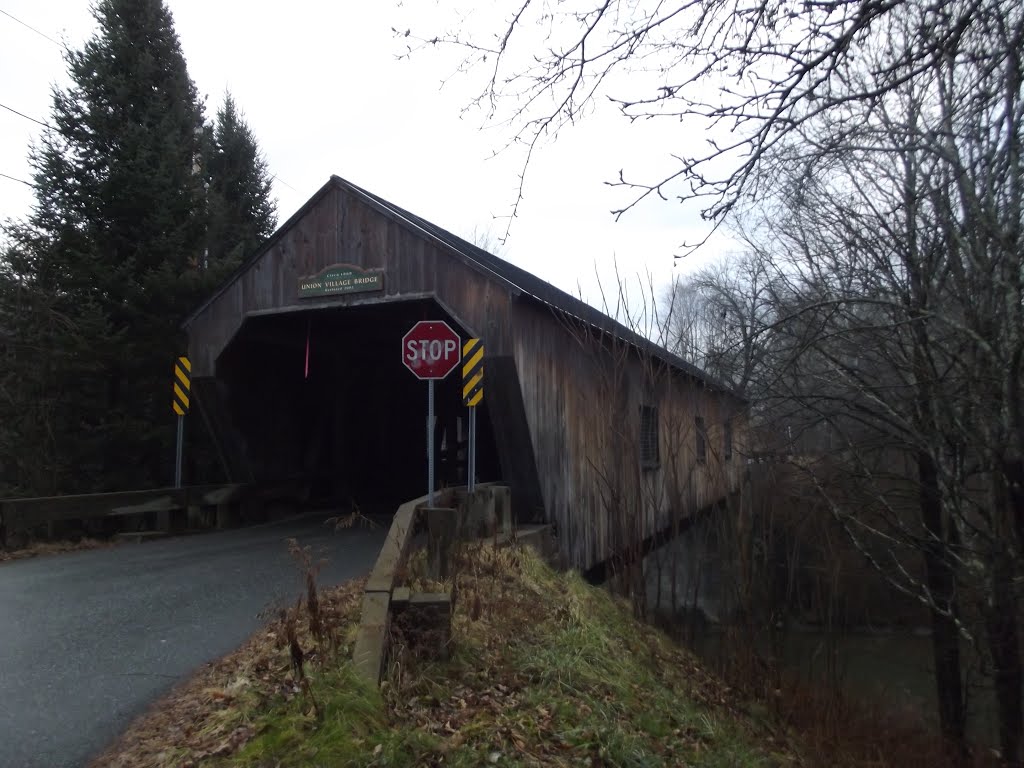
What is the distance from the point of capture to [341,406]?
1633 cm

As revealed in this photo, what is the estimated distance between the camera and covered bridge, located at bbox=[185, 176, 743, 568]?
9266 millimetres

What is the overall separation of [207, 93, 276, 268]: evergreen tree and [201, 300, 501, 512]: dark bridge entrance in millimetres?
7160

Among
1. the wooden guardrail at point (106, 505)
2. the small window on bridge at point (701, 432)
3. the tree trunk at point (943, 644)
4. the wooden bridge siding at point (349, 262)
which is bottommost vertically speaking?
the tree trunk at point (943, 644)

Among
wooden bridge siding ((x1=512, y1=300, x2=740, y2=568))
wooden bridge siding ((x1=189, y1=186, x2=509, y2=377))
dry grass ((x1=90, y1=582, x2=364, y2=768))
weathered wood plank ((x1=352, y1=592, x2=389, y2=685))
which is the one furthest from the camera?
wooden bridge siding ((x1=189, y1=186, x2=509, y2=377))

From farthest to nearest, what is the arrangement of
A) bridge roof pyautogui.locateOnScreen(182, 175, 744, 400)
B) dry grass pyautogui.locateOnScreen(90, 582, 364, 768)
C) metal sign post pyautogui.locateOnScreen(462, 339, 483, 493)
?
Result: metal sign post pyautogui.locateOnScreen(462, 339, 483, 493), bridge roof pyautogui.locateOnScreen(182, 175, 744, 400), dry grass pyautogui.locateOnScreen(90, 582, 364, 768)

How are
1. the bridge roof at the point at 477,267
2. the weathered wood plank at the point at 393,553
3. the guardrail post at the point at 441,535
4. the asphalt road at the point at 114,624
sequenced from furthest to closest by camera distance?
the bridge roof at the point at 477,267, the guardrail post at the point at 441,535, the weathered wood plank at the point at 393,553, the asphalt road at the point at 114,624

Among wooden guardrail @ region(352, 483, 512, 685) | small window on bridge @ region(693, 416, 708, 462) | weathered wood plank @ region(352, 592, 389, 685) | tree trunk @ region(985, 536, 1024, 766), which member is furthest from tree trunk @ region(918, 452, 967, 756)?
weathered wood plank @ region(352, 592, 389, 685)

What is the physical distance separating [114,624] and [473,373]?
191 inches

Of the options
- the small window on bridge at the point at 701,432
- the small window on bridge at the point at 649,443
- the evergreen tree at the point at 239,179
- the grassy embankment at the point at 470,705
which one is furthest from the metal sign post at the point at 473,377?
the evergreen tree at the point at 239,179

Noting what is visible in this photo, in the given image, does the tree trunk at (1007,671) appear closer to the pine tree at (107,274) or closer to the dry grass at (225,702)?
the dry grass at (225,702)

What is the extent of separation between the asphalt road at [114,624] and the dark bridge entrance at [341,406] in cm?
345

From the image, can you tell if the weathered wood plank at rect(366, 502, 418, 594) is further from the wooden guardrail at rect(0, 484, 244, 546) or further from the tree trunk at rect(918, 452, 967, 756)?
the wooden guardrail at rect(0, 484, 244, 546)

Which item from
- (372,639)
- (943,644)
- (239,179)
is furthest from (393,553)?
(239,179)

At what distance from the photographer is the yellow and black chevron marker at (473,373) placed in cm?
999
